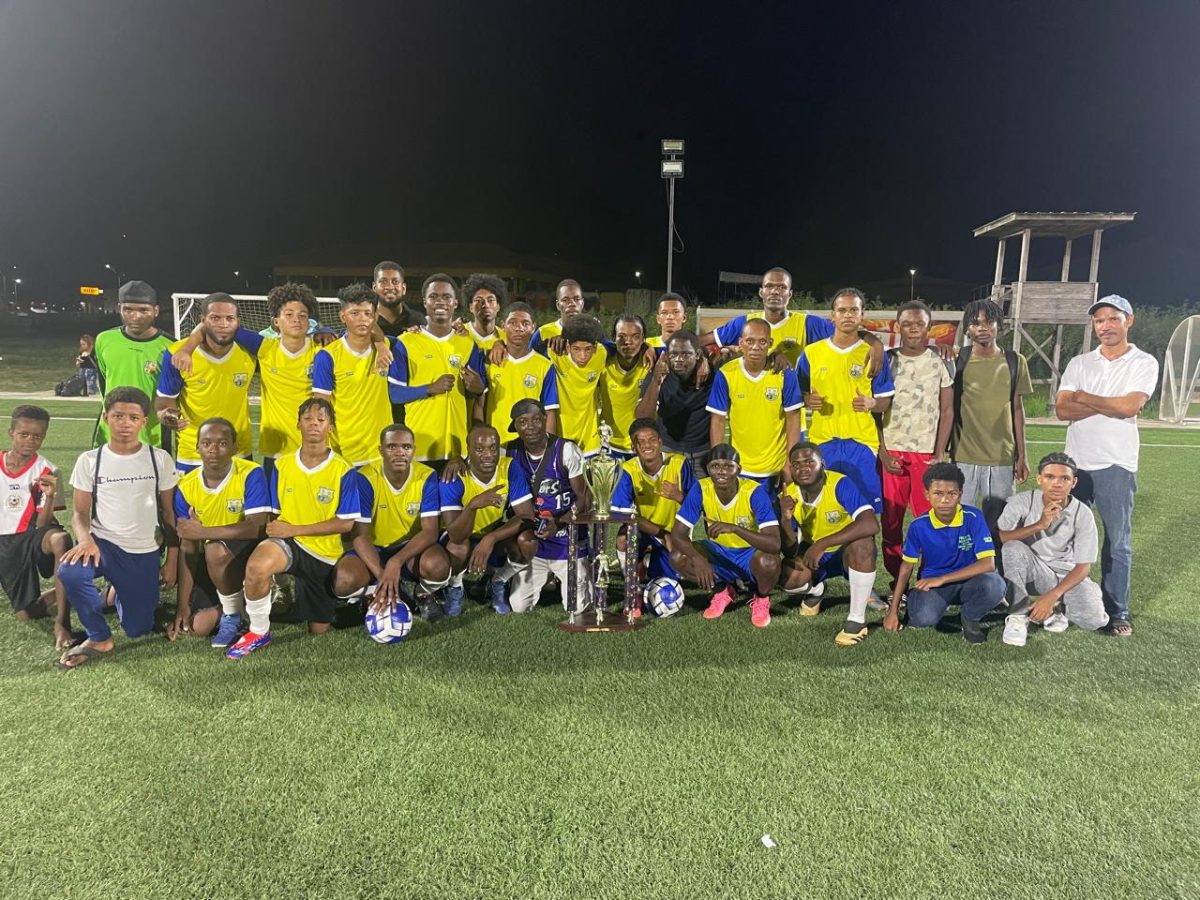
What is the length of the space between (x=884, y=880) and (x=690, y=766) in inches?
31.2

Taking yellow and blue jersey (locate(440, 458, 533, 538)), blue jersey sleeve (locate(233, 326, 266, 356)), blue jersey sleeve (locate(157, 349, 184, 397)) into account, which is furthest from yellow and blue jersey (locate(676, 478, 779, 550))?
blue jersey sleeve (locate(157, 349, 184, 397))

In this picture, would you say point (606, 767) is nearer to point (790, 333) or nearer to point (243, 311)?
point (790, 333)

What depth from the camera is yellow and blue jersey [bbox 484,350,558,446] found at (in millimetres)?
5027

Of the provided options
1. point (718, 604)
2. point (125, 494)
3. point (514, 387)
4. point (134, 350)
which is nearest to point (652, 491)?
point (718, 604)

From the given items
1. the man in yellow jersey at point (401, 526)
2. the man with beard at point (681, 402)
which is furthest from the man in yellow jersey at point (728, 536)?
the man in yellow jersey at point (401, 526)

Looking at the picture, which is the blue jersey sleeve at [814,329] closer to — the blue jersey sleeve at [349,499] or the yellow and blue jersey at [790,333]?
the yellow and blue jersey at [790,333]

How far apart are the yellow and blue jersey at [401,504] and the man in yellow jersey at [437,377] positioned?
1.25ft

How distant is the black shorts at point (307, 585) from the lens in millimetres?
4082

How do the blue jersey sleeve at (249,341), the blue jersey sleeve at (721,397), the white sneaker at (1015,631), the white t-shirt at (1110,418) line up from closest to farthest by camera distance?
the white sneaker at (1015,631), the white t-shirt at (1110,418), the blue jersey sleeve at (249,341), the blue jersey sleeve at (721,397)

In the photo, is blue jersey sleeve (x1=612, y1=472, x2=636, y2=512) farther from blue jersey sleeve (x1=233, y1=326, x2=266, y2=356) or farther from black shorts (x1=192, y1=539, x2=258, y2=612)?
blue jersey sleeve (x1=233, y1=326, x2=266, y2=356)

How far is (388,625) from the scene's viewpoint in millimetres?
4016

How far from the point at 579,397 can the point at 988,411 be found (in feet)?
8.58

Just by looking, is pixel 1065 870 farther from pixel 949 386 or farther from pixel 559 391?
pixel 559 391

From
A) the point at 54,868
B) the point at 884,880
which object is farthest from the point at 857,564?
the point at 54,868
